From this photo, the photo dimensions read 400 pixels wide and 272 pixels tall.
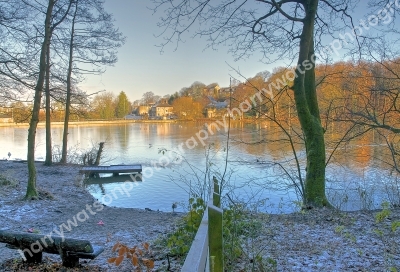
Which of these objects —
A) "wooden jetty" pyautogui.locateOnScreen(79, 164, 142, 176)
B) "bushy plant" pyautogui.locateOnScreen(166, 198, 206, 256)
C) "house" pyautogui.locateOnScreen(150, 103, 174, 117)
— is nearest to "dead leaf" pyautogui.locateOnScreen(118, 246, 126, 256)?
"bushy plant" pyautogui.locateOnScreen(166, 198, 206, 256)

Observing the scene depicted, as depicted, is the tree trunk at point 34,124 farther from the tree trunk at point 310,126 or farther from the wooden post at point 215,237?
the wooden post at point 215,237

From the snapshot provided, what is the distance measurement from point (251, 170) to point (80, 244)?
359 inches

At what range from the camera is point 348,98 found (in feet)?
24.7

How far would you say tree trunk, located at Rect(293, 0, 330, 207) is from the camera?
632 centimetres

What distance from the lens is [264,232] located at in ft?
15.0

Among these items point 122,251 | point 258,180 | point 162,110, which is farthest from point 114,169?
point 162,110

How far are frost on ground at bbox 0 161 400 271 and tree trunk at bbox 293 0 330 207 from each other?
63cm

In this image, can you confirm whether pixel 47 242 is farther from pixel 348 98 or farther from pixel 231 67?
pixel 348 98

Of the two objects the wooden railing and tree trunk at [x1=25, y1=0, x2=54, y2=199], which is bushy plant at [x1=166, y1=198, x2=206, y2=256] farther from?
tree trunk at [x1=25, y1=0, x2=54, y2=199]

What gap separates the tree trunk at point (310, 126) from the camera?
632 cm

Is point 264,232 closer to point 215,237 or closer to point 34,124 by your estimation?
point 215,237

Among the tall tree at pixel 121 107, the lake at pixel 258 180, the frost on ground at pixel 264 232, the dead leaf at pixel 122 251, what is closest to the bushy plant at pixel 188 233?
the frost on ground at pixel 264 232

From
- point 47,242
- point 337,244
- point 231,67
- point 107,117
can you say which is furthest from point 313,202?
point 107,117

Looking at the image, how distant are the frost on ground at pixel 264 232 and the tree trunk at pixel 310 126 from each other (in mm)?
633
